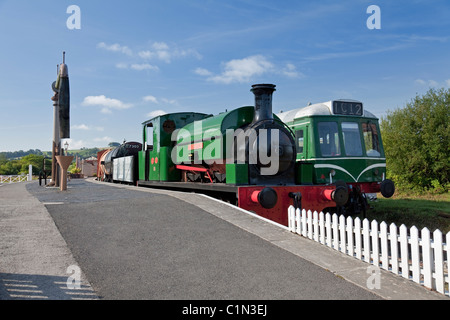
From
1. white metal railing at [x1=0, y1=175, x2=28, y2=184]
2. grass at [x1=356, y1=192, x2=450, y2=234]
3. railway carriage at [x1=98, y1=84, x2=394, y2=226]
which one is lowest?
grass at [x1=356, y1=192, x2=450, y2=234]

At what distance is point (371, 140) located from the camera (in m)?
11.3

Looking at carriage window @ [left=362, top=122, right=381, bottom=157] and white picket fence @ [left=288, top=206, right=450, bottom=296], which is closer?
white picket fence @ [left=288, top=206, right=450, bottom=296]

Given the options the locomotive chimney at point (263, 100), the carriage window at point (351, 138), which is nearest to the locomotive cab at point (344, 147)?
the carriage window at point (351, 138)

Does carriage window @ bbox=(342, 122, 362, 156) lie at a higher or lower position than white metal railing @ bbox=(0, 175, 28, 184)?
higher

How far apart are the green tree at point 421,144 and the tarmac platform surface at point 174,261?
17.2 metres

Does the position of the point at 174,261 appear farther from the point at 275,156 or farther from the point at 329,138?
the point at 329,138

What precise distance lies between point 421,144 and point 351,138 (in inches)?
513

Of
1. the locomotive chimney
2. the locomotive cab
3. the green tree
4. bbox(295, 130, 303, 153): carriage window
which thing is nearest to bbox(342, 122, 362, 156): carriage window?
the locomotive cab

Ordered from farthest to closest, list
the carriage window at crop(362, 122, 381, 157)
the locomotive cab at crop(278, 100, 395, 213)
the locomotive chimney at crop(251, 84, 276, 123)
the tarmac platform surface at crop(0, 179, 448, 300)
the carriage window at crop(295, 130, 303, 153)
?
the carriage window at crop(295, 130, 303, 153)
the carriage window at crop(362, 122, 381, 157)
the locomotive cab at crop(278, 100, 395, 213)
the locomotive chimney at crop(251, 84, 276, 123)
the tarmac platform surface at crop(0, 179, 448, 300)

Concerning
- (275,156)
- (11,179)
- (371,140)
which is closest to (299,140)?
(371,140)

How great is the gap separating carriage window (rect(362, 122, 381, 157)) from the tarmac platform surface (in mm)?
5639

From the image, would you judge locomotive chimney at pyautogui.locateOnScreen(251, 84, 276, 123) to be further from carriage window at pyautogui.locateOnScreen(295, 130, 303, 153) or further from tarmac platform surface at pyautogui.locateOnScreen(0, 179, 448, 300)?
tarmac platform surface at pyautogui.locateOnScreen(0, 179, 448, 300)

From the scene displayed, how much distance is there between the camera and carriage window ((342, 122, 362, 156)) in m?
10.9
